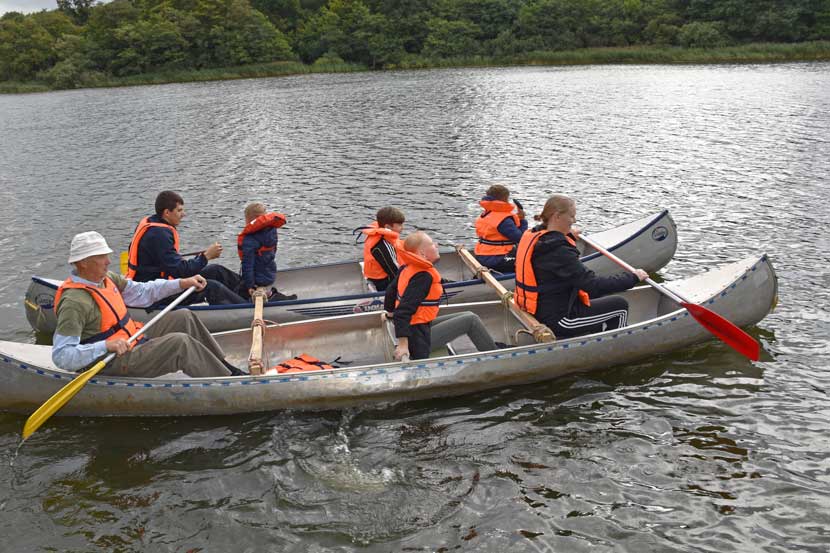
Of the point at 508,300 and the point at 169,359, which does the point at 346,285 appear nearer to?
the point at 508,300

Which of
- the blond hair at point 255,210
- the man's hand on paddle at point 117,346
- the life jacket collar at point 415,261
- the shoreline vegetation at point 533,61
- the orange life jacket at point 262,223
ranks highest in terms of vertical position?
the shoreline vegetation at point 533,61

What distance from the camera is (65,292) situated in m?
6.36

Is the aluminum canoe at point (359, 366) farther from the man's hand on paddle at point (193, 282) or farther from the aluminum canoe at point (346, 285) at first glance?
the man's hand on paddle at point (193, 282)

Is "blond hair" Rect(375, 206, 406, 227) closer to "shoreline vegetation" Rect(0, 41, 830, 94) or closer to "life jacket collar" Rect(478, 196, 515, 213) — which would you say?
"life jacket collar" Rect(478, 196, 515, 213)

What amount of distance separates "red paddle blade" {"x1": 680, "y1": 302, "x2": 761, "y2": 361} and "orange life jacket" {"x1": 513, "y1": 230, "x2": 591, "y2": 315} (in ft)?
4.00

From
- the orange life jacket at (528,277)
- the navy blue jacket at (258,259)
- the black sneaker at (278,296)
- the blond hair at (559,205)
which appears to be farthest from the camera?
the black sneaker at (278,296)

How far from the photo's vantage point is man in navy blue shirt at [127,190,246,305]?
8.52 metres

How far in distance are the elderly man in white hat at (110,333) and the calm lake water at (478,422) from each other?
29.9 inches

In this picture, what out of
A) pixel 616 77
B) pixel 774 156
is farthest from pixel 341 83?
pixel 774 156

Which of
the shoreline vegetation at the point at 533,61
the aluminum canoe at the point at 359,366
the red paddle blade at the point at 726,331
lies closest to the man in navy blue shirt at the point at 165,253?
the aluminum canoe at the point at 359,366

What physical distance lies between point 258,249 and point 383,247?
1.74 meters

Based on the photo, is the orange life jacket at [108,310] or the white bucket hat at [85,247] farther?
the orange life jacket at [108,310]

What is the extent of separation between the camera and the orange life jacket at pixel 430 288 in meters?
7.13

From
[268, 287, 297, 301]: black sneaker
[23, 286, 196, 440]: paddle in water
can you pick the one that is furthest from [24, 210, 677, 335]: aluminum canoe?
[23, 286, 196, 440]: paddle in water
